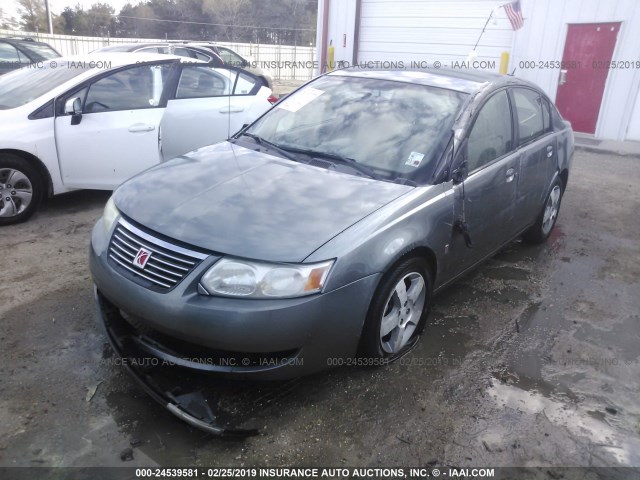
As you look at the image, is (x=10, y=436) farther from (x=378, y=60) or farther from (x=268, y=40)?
(x=268, y=40)

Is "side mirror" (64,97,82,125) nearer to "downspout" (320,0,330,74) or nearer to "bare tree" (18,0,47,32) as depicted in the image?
"downspout" (320,0,330,74)

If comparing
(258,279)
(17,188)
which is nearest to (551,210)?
(258,279)

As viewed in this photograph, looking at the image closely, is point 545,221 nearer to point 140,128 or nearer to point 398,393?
point 398,393

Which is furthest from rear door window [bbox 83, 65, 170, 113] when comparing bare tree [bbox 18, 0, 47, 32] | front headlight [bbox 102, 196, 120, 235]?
bare tree [bbox 18, 0, 47, 32]

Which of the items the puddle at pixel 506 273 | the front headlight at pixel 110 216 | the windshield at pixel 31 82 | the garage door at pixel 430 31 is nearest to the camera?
the front headlight at pixel 110 216

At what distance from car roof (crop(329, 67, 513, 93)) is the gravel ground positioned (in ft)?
5.05

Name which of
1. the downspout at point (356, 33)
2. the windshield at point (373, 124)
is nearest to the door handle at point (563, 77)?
the downspout at point (356, 33)

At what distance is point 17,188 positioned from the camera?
4.80 m

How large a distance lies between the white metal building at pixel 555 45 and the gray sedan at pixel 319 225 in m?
5.40

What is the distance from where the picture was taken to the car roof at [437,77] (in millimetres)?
3713

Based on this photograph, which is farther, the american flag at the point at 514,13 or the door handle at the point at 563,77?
the door handle at the point at 563,77

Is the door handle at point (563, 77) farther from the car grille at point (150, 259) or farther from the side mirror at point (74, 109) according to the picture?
the car grille at point (150, 259)

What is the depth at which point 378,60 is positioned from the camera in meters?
14.1

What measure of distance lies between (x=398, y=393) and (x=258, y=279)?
1.06 m
